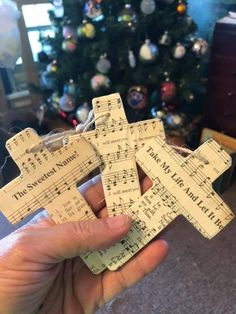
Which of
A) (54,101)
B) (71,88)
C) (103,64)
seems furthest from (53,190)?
(54,101)

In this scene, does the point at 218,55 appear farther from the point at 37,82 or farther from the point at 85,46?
the point at 37,82

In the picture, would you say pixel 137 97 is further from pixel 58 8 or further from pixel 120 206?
pixel 120 206

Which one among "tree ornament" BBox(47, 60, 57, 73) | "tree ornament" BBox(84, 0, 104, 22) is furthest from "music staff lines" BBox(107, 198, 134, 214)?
"tree ornament" BBox(47, 60, 57, 73)

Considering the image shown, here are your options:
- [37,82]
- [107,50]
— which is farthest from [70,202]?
[37,82]

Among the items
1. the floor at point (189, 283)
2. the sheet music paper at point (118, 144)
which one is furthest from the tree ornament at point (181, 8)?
the sheet music paper at point (118, 144)

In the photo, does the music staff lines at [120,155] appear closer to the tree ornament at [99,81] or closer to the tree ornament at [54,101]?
the tree ornament at [99,81]

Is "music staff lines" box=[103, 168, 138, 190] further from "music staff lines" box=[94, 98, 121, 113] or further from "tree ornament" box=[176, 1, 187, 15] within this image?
"tree ornament" box=[176, 1, 187, 15]

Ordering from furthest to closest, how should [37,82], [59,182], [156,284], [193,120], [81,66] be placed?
[37,82], [193,120], [81,66], [156,284], [59,182]
